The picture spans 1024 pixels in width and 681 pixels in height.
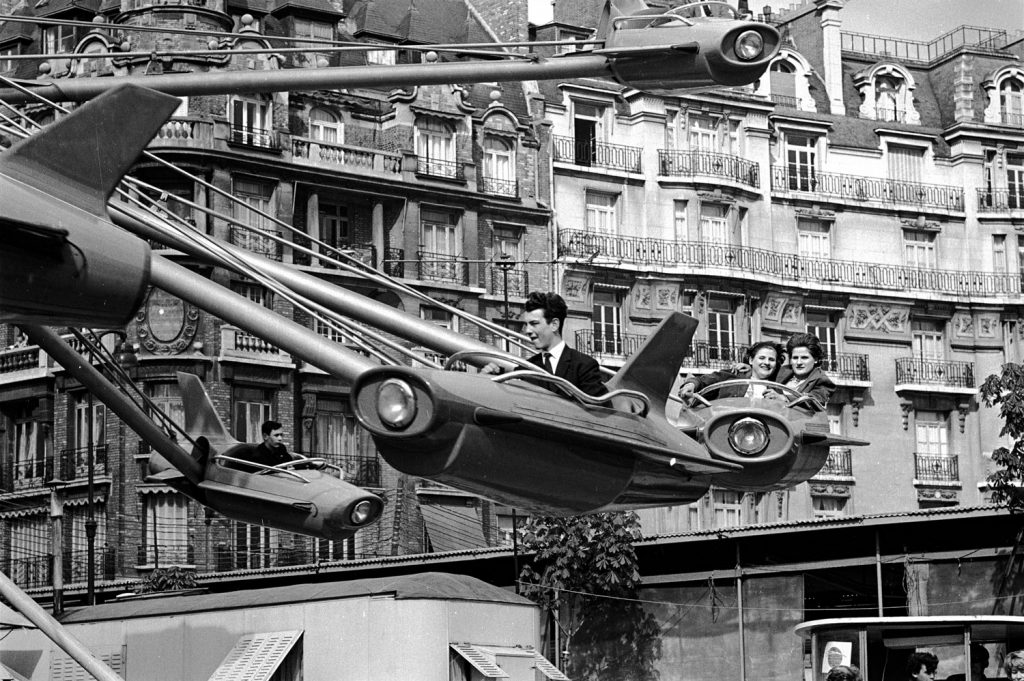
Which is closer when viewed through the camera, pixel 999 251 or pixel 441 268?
pixel 441 268

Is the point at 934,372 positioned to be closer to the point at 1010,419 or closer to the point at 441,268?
the point at 441,268

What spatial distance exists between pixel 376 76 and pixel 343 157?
66064 millimetres

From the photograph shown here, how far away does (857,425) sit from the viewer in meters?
89.6

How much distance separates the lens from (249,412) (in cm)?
7612

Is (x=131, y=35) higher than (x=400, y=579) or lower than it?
higher

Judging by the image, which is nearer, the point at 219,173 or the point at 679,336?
the point at 679,336

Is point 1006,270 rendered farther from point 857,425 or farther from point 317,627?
point 317,627

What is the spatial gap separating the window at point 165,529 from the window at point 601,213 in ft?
82.4

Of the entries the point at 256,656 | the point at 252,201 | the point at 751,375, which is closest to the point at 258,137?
the point at 252,201

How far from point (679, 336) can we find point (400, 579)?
840 inches

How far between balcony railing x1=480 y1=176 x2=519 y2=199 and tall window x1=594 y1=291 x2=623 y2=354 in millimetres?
6404

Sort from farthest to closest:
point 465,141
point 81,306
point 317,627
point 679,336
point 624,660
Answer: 1. point 465,141
2. point 624,660
3. point 317,627
4. point 679,336
5. point 81,306

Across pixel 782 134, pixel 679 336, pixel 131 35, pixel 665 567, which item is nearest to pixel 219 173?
pixel 131 35

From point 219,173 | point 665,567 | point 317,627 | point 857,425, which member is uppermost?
point 219,173
